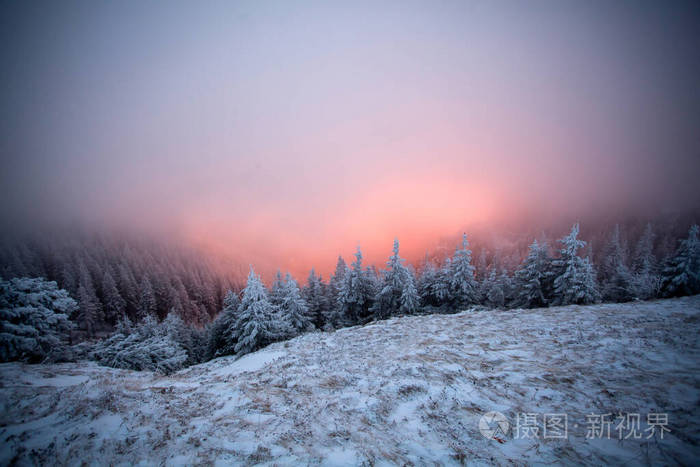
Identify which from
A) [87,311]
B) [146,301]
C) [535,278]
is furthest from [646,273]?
[87,311]

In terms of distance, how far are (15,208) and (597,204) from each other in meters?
395

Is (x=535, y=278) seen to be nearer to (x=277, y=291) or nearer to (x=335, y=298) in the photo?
(x=335, y=298)

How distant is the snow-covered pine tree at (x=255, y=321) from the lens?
20125mm

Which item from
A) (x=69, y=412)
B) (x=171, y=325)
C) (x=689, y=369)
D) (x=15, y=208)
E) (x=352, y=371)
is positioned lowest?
(x=171, y=325)

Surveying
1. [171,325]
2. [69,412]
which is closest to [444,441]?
[69,412]

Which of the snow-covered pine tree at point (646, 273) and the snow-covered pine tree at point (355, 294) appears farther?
the snow-covered pine tree at point (355, 294)

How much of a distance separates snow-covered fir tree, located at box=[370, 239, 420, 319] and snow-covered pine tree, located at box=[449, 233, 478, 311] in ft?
13.5

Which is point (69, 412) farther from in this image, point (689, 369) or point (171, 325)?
point (171, 325)

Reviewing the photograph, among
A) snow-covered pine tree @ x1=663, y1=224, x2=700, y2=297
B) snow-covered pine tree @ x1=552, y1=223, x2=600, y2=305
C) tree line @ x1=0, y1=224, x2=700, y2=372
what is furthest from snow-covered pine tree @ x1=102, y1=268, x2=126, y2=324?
snow-covered pine tree @ x1=663, y1=224, x2=700, y2=297

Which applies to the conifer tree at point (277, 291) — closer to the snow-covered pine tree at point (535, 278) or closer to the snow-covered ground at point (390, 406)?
the snow-covered ground at point (390, 406)

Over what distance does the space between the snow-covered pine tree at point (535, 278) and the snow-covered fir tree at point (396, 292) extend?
10212mm

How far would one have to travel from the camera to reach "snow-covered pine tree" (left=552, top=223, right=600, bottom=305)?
20.4 m

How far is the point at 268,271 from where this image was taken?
169750 millimetres

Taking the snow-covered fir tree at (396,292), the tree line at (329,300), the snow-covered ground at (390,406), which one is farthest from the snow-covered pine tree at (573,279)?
the snow-covered fir tree at (396,292)
